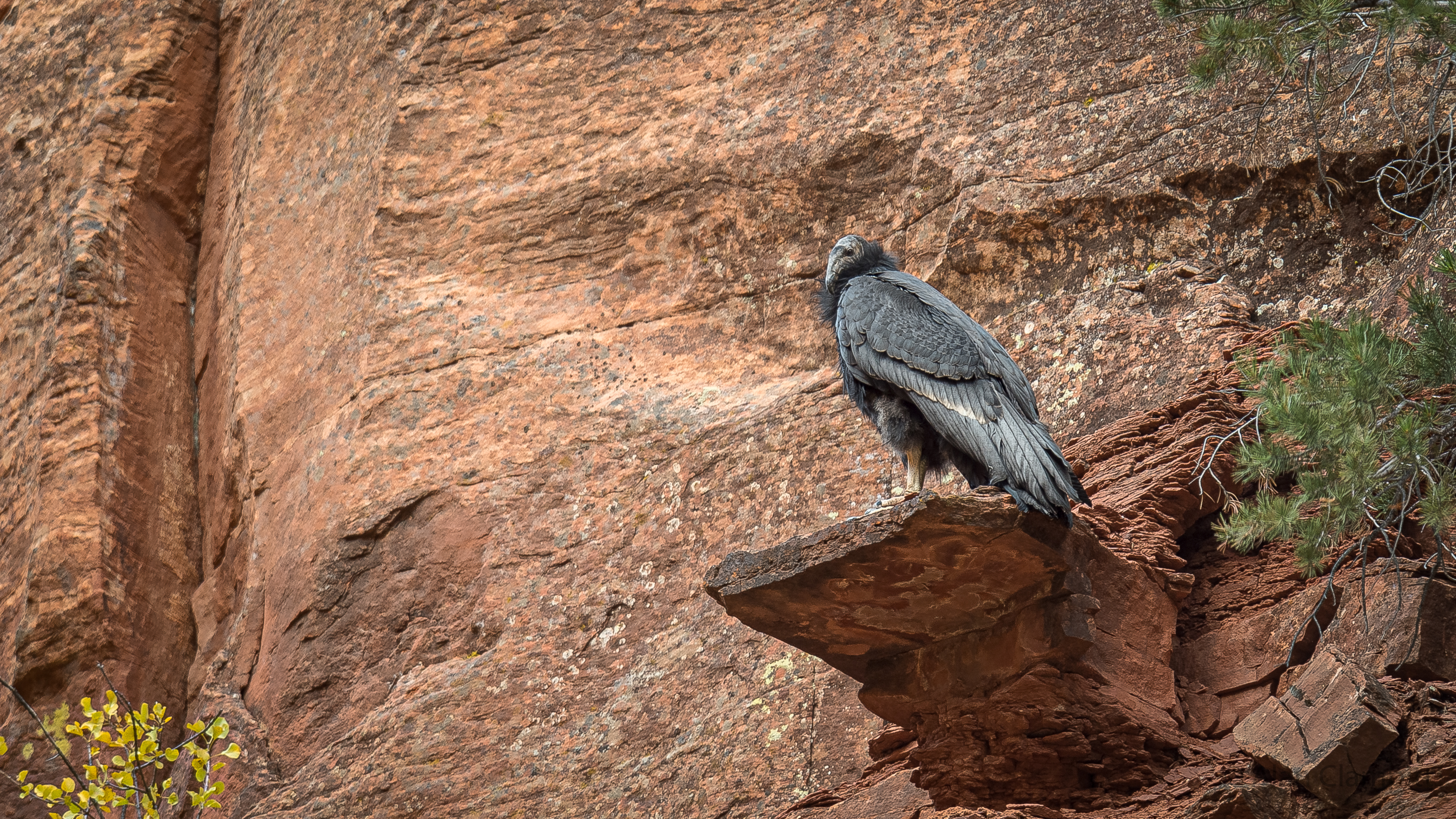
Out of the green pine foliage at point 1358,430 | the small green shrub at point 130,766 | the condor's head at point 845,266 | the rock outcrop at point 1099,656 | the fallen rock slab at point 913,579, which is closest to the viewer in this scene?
the green pine foliage at point 1358,430

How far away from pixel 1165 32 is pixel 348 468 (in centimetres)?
621

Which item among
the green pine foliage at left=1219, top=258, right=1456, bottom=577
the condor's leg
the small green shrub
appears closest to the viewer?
the green pine foliage at left=1219, top=258, right=1456, bottom=577

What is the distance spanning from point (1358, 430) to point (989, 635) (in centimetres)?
176

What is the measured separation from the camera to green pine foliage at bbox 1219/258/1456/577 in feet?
18.5

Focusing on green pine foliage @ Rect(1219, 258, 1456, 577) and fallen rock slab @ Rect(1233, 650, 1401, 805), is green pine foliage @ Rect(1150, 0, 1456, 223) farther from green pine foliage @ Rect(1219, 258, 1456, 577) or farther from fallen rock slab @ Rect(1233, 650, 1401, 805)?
fallen rock slab @ Rect(1233, 650, 1401, 805)

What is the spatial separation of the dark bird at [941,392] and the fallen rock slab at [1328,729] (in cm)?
110

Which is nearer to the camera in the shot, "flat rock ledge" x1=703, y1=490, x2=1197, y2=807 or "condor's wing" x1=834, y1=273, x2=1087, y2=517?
"flat rock ledge" x1=703, y1=490, x2=1197, y2=807

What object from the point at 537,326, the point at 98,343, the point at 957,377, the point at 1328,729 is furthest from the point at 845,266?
the point at 98,343

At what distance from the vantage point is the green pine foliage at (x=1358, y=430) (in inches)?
223

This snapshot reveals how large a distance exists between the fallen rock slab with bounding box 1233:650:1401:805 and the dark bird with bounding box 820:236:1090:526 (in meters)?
1.10

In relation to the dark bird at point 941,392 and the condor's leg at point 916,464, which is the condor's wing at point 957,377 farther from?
the condor's leg at point 916,464

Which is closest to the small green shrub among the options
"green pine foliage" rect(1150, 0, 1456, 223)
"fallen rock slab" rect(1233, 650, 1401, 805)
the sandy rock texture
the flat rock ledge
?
the sandy rock texture

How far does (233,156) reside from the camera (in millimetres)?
13672

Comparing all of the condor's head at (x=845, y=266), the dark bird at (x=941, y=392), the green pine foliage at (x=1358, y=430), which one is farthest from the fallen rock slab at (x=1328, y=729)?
the condor's head at (x=845, y=266)
